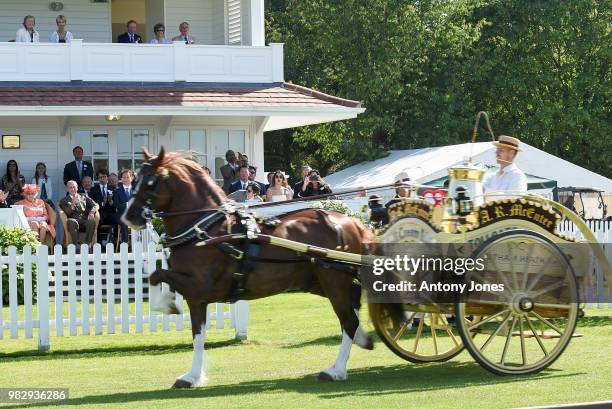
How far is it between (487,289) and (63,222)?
12.8m

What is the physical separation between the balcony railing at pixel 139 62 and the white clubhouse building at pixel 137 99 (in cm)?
2

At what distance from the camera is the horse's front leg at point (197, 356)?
11188mm

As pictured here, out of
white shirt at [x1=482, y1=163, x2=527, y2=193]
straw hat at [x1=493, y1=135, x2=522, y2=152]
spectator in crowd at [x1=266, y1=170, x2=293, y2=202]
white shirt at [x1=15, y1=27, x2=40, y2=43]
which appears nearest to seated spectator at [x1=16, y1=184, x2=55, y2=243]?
spectator in crowd at [x1=266, y1=170, x2=293, y2=202]

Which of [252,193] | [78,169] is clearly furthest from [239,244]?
[78,169]

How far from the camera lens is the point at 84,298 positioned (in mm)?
15031

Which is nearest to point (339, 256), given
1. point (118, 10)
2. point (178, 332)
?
point (178, 332)

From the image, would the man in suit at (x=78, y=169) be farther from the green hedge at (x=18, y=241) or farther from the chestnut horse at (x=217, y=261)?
the chestnut horse at (x=217, y=261)

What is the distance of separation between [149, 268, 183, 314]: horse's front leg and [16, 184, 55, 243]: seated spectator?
33.0ft

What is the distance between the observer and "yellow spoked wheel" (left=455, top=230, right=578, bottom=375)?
10.9 metres

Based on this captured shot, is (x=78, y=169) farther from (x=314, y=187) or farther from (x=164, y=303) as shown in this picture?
(x=164, y=303)

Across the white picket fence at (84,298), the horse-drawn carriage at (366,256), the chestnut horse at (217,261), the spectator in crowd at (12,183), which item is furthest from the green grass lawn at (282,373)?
the spectator in crowd at (12,183)

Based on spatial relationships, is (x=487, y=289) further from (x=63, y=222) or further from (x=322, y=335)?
(x=63, y=222)

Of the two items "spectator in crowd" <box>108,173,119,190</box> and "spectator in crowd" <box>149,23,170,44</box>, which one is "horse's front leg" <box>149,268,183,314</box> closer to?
"spectator in crowd" <box>108,173,119,190</box>

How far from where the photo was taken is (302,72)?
48156 millimetres
